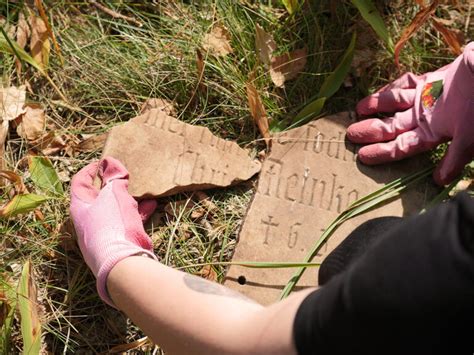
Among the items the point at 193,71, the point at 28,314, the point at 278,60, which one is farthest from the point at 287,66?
the point at 28,314

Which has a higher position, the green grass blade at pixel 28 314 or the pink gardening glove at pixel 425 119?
the pink gardening glove at pixel 425 119

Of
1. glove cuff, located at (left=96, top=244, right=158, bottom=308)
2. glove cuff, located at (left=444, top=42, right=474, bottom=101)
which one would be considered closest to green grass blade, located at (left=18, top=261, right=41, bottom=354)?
glove cuff, located at (left=96, top=244, right=158, bottom=308)

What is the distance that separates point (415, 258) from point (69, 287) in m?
0.95

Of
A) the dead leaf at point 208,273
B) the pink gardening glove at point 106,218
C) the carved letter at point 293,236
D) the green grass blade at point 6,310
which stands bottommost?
the green grass blade at point 6,310

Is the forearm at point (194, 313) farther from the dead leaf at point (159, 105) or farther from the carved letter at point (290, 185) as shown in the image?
the dead leaf at point (159, 105)

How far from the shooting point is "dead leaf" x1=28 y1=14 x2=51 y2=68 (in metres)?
1.71

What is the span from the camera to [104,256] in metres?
1.38

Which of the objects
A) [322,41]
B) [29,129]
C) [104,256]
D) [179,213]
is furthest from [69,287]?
[322,41]

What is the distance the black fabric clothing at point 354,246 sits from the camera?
130cm

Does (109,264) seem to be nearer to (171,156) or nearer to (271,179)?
(171,156)

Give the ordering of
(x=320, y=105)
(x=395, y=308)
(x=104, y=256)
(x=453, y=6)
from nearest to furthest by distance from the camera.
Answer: (x=395, y=308)
(x=104, y=256)
(x=320, y=105)
(x=453, y=6)

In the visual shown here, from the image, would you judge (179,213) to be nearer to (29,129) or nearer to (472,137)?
(29,129)

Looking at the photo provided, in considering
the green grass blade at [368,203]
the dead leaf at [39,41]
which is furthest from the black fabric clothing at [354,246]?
the dead leaf at [39,41]

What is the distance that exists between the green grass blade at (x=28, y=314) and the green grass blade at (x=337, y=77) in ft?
2.79
